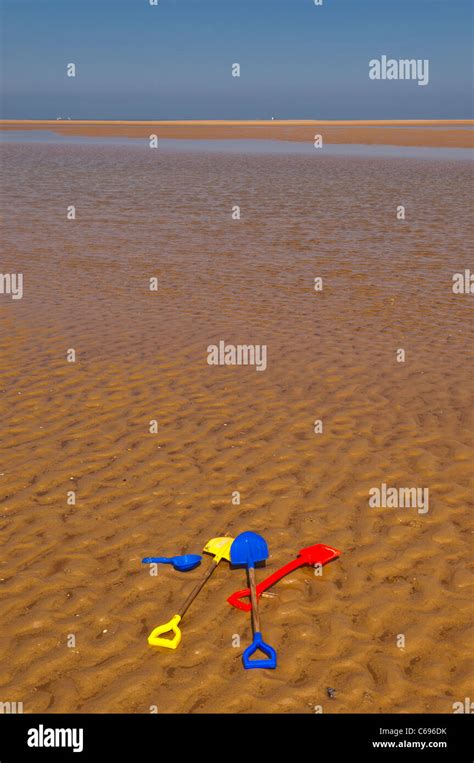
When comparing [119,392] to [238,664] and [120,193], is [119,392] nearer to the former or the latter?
[238,664]

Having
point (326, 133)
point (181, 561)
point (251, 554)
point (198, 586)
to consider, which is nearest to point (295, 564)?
point (251, 554)

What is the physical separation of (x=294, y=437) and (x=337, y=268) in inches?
340

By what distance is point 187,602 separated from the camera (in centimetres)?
556

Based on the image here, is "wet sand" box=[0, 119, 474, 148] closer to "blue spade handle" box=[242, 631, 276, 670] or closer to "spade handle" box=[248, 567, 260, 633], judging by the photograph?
"spade handle" box=[248, 567, 260, 633]

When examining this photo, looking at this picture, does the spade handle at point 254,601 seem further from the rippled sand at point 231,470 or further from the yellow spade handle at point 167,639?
the yellow spade handle at point 167,639

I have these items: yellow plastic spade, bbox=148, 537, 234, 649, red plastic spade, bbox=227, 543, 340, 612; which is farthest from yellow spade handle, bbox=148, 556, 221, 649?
red plastic spade, bbox=227, 543, 340, 612

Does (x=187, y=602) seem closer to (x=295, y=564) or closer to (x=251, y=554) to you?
(x=251, y=554)

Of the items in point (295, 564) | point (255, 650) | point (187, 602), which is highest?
point (295, 564)

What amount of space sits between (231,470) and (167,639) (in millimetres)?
2648

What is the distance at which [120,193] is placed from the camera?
2789 cm

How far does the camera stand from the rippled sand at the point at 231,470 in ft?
16.7

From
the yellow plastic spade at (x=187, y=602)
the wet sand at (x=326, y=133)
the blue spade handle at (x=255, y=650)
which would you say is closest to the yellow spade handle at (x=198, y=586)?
the yellow plastic spade at (x=187, y=602)

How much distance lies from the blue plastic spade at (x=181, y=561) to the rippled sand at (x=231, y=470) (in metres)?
0.09
